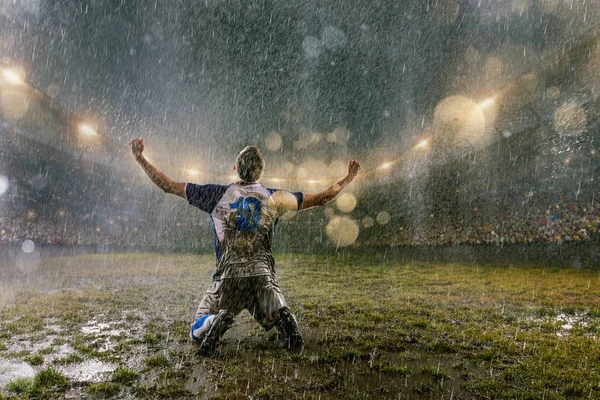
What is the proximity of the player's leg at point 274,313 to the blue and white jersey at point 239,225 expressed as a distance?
0.63 ft

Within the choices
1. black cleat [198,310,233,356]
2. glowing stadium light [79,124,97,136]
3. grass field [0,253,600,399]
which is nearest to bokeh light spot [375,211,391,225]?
grass field [0,253,600,399]

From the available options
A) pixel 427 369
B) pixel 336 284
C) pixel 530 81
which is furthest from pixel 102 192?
pixel 530 81

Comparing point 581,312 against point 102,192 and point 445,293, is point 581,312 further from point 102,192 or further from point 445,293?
point 102,192

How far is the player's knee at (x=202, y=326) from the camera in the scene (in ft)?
10.8

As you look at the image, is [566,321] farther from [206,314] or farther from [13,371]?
[13,371]

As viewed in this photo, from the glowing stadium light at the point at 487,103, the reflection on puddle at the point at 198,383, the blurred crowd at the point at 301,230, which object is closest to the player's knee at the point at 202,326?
the reflection on puddle at the point at 198,383

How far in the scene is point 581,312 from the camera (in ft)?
18.5

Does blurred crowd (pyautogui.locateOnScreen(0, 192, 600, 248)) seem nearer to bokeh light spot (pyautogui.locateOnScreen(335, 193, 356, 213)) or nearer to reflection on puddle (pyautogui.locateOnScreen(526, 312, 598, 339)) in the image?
bokeh light spot (pyautogui.locateOnScreen(335, 193, 356, 213))

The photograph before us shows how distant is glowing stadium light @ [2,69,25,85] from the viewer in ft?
49.7

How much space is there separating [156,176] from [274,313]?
83.5 inches

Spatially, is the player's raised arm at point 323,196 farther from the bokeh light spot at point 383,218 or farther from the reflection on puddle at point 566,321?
the bokeh light spot at point 383,218

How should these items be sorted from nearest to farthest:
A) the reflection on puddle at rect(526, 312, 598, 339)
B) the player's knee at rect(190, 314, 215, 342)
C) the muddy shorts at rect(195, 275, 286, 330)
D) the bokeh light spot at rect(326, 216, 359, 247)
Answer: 1. the player's knee at rect(190, 314, 215, 342)
2. the muddy shorts at rect(195, 275, 286, 330)
3. the reflection on puddle at rect(526, 312, 598, 339)
4. the bokeh light spot at rect(326, 216, 359, 247)

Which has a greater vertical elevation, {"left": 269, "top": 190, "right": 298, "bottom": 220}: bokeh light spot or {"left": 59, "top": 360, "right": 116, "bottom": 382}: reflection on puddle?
{"left": 269, "top": 190, "right": 298, "bottom": 220}: bokeh light spot

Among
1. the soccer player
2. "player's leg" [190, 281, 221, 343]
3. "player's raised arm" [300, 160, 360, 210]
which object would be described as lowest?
"player's leg" [190, 281, 221, 343]
